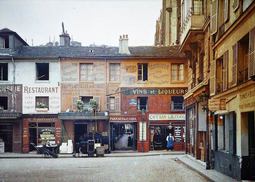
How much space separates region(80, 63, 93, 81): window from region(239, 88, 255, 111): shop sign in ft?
71.4

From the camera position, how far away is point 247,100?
14.1 meters

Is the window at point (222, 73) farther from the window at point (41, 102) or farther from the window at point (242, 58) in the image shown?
the window at point (41, 102)

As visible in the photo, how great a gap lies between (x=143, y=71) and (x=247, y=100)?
21583 millimetres

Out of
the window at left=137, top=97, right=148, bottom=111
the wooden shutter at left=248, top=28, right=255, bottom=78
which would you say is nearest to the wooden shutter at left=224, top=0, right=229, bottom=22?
the wooden shutter at left=248, top=28, right=255, bottom=78

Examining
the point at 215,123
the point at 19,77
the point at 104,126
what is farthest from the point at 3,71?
the point at 215,123

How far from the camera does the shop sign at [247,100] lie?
44.2ft

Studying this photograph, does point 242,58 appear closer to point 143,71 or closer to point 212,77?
point 212,77

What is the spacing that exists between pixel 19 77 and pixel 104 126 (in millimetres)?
8483

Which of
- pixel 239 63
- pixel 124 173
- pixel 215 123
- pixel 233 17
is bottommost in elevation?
pixel 124 173

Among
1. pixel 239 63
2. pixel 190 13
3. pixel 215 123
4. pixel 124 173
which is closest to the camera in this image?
pixel 239 63

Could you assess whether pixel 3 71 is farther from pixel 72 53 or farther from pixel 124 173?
pixel 124 173

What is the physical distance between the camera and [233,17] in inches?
639

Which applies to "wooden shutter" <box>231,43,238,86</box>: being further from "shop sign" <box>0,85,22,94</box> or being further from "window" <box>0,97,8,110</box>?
"window" <box>0,97,8,110</box>

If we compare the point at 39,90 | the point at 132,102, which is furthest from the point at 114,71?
the point at 39,90
